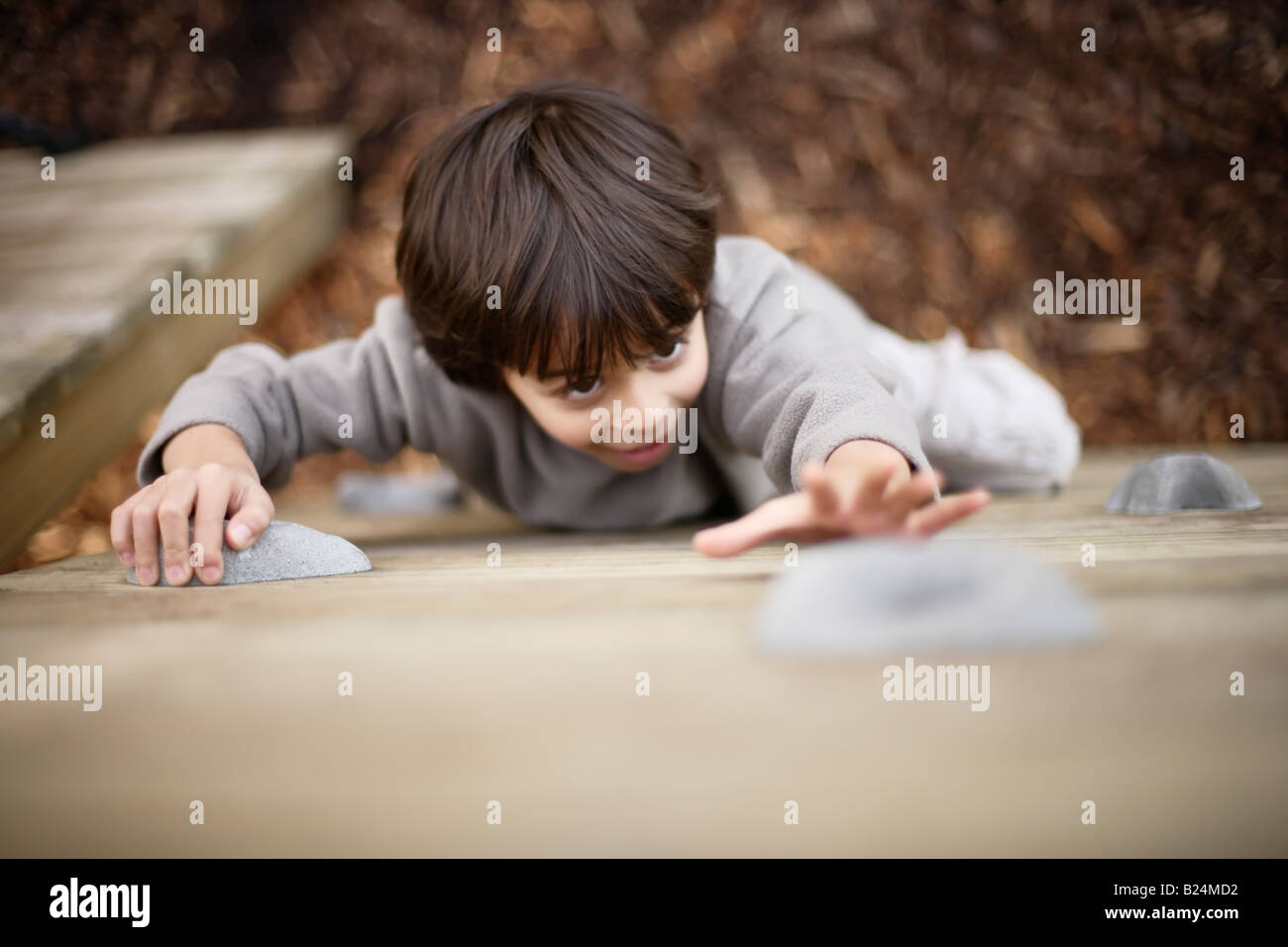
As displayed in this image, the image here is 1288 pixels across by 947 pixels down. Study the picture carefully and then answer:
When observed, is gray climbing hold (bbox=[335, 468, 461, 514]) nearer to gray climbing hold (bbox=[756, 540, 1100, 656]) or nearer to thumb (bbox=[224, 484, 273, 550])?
thumb (bbox=[224, 484, 273, 550])

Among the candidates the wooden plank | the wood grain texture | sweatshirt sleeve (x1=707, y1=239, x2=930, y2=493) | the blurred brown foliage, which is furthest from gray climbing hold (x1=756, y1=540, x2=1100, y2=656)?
the blurred brown foliage

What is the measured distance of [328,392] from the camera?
1.56 m

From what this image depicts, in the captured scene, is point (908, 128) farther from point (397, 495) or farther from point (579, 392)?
point (579, 392)

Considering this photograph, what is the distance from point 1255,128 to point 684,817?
2.40m

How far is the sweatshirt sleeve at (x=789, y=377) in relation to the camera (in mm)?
1139

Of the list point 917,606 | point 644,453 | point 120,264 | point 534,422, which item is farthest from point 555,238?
point 120,264

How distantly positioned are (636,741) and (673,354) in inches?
27.7

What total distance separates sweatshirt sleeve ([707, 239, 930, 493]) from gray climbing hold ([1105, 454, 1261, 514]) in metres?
0.36

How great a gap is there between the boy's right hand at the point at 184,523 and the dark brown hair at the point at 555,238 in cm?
36

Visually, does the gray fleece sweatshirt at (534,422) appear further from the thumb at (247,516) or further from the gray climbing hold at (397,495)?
the gray climbing hold at (397,495)

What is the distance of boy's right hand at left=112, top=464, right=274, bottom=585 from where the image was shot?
3.54ft

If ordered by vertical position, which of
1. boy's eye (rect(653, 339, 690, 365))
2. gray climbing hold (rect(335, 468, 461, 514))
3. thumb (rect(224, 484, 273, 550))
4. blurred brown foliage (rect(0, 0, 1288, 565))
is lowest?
thumb (rect(224, 484, 273, 550))

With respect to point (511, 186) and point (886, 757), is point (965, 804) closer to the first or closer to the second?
point (886, 757)
